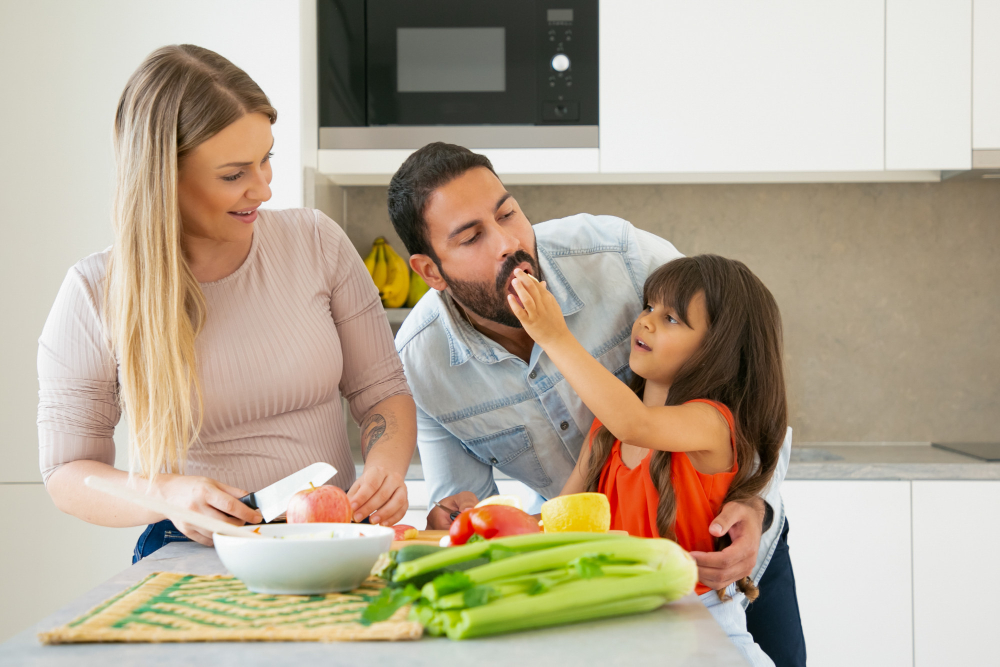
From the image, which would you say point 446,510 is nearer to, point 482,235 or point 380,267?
point 482,235

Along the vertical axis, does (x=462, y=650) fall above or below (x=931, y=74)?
below

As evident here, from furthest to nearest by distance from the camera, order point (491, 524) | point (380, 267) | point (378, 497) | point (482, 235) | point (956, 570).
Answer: point (380, 267) → point (956, 570) → point (482, 235) → point (378, 497) → point (491, 524)

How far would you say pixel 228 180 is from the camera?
3.91 ft

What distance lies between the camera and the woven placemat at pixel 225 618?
64cm

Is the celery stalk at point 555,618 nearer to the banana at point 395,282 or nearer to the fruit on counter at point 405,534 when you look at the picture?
the fruit on counter at point 405,534

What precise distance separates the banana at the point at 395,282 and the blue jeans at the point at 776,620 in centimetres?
146

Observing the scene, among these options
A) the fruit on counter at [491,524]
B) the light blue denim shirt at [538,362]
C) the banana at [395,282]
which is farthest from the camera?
the banana at [395,282]

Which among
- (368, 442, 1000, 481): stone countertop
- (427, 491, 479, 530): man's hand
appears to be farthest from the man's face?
(368, 442, 1000, 481): stone countertop

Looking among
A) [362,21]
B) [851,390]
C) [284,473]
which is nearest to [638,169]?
[362,21]

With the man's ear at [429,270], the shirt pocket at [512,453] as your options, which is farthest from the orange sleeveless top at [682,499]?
the man's ear at [429,270]

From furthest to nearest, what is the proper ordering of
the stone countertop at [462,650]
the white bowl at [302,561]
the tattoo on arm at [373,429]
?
the tattoo on arm at [373,429] → the white bowl at [302,561] → the stone countertop at [462,650]

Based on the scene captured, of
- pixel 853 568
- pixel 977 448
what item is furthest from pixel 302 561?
pixel 977 448

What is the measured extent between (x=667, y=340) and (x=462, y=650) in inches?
34.1

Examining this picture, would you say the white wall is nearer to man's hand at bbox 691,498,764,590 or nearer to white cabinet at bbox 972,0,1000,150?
man's hand at bbox 691,498,764,590
